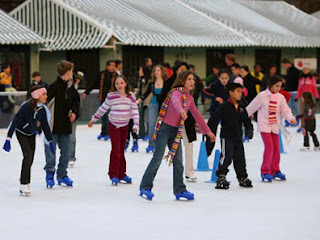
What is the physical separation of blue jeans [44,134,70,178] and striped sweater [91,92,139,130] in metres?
0.52

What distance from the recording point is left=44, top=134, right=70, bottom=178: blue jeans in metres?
11.4

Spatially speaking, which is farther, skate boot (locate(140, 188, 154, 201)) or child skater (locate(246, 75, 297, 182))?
child skater (locate(246, 75, 297, 182))

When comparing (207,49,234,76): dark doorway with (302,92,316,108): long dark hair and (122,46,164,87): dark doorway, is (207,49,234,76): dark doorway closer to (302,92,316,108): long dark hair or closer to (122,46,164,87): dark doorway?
(122,46,164,87): dark doorway

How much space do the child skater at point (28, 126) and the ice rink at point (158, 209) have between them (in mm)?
296

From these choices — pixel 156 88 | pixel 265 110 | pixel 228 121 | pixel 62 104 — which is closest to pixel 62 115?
pixel 62 104

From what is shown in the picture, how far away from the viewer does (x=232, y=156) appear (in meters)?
11.5

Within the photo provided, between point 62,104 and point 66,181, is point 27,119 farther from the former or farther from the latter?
point 66,181

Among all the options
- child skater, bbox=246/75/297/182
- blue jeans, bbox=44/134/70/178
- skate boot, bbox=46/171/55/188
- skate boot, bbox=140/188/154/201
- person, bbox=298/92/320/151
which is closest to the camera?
skate boot, bbox=140/188/154/201

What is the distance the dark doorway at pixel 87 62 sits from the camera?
102 feet

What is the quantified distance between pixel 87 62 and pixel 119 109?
64.8ft

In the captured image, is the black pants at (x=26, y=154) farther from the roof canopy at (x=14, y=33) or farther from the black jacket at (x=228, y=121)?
the roof canopy at (x=14, y=33)

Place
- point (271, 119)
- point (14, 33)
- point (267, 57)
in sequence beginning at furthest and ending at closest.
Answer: point (267, 57)
point (14, 33)
point (271, 119)

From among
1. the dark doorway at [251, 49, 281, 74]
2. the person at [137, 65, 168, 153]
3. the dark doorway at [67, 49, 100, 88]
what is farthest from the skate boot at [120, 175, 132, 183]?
the dark doorway at [251, 49, 281, 74]

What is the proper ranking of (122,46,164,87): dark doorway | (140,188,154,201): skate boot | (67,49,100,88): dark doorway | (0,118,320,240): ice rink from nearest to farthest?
(0,118,320,240): ice rink, (140,188,154,201): skate boot, (67,49,100,88): dark doorway, (122,46,164,87): dark doorway
